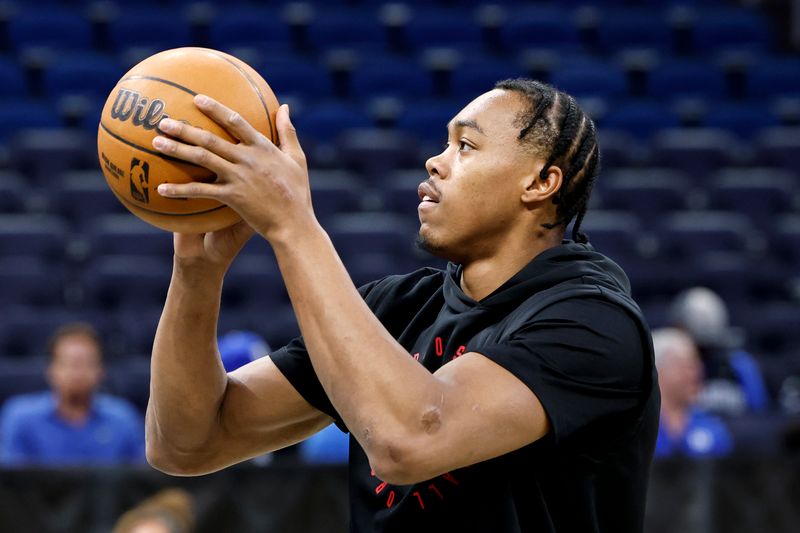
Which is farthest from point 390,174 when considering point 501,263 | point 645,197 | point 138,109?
point 138,109

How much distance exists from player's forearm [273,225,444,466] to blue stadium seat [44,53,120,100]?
9.45 m

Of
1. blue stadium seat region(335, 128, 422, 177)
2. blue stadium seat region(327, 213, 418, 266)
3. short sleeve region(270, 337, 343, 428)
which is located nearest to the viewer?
short sleeve region(270, 337, 343, 428)

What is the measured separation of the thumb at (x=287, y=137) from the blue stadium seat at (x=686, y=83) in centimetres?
1040

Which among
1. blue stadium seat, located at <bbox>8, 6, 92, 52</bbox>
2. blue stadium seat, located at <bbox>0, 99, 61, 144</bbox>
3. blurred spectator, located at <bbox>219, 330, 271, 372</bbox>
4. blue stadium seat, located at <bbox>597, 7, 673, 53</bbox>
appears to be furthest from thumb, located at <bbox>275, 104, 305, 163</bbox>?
blue stadium seat, located at <bbox>597, 7, 673, 53</bbox>

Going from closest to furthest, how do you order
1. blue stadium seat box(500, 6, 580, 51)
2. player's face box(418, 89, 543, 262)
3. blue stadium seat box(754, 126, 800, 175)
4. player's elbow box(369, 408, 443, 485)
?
player's elbow box(369, 408, 443, 485), player's face box(418, 89, 543, 262), blue stadium seat box(754, 126, 800, 175), blue stadium seat box(500, 6, 580, 51)

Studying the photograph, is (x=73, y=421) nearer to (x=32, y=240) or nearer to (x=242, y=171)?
(x=32, y=240)

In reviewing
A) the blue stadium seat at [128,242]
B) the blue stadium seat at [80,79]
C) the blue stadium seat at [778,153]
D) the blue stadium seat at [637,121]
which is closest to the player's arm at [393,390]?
the blue stadium seat at [128,242]

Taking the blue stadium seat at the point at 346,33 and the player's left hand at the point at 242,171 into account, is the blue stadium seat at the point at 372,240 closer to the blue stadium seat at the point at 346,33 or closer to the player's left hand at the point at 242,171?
the blue stadium seat at the point at 346,33

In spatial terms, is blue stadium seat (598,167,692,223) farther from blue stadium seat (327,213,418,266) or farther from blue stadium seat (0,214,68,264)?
blue stadium seat (0,214,68,264)

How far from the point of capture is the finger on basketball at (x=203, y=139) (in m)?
1.97

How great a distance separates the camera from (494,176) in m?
2.32

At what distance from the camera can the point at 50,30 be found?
38.7ft

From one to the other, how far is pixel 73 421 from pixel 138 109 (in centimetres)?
443

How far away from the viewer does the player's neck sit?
238 cm
